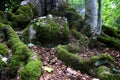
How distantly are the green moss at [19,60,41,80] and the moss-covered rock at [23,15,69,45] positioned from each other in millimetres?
2492

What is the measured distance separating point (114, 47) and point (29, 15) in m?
3.75

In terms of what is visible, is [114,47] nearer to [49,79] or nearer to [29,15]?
[29,15]

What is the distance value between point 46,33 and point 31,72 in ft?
9.66

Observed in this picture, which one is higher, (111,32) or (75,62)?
(75,62)

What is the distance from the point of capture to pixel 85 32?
8664 mm

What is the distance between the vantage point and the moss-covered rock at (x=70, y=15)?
29.2 feet

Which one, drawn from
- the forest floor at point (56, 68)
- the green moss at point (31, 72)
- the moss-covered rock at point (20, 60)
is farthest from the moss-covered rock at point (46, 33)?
the green moss at point (31, 72)

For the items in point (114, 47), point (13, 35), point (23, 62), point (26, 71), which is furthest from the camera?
point (114, 47)

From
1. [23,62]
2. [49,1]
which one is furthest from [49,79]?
[49,1]

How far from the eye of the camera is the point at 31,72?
14.8ft

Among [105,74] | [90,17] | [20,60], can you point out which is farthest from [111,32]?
[20,60]

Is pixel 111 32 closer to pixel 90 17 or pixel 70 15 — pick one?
pixel 90 17

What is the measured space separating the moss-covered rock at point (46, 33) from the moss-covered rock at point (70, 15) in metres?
1.40

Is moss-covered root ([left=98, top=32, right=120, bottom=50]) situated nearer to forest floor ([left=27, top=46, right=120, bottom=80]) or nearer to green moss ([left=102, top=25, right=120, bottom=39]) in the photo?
green moss ([left=102, top=25, right=120, bottom=39])
